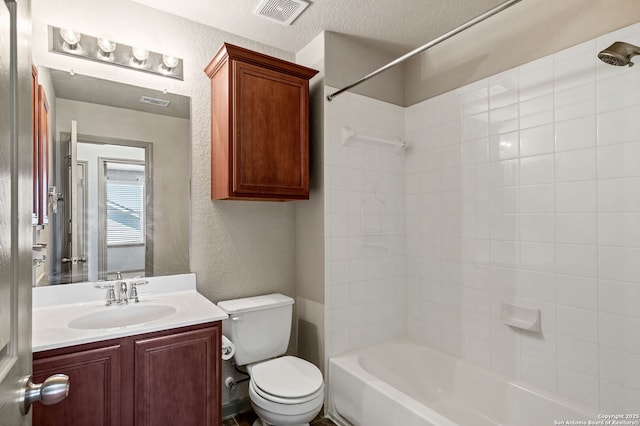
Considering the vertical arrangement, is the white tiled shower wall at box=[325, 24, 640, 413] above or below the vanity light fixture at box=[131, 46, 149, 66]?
below

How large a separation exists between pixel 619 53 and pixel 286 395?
208 centimetres

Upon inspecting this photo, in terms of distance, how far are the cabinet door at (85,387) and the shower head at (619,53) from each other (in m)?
2.30

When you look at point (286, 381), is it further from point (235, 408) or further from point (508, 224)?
point (508, 224)

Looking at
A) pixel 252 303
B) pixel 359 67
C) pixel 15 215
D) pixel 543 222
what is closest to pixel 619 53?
pixel 543 222

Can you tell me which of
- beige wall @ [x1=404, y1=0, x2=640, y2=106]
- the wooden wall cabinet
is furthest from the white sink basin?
beige wall @ [x1=404, y1=0, x2=640, y2=106]

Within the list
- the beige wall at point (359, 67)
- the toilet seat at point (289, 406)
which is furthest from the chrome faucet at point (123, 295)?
the beige wall at point (359, 67)

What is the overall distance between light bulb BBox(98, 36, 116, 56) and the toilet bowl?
6.21 ft

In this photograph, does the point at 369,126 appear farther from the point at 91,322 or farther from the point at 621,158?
the point at 91,322

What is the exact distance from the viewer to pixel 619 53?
142 cm

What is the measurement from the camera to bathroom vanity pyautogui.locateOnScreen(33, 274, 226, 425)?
4.52 feet

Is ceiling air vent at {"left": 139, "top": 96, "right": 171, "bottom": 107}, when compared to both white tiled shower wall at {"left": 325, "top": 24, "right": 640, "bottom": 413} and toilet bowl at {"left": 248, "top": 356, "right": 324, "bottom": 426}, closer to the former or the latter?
white tiled shower wall at {"left": 325, "top": 24, "right": 640, "bottom": 413}

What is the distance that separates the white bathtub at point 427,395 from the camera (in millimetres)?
1739

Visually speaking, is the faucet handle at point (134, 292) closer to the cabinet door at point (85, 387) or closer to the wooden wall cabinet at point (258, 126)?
the cabinet door at point (85, 387)

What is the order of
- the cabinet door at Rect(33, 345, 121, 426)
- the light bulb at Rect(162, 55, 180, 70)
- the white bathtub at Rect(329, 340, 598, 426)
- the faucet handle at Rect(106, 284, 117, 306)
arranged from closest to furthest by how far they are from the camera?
1. the cabinet door at Rect(33, 345, 121, 426)
2. the white bathtub at Rect(329, 340, 598, 426)
3. the faucet handle at Rect(106, 284, 117, 306)
4. the light bulb at Rect(162, 55, 180, 70)
